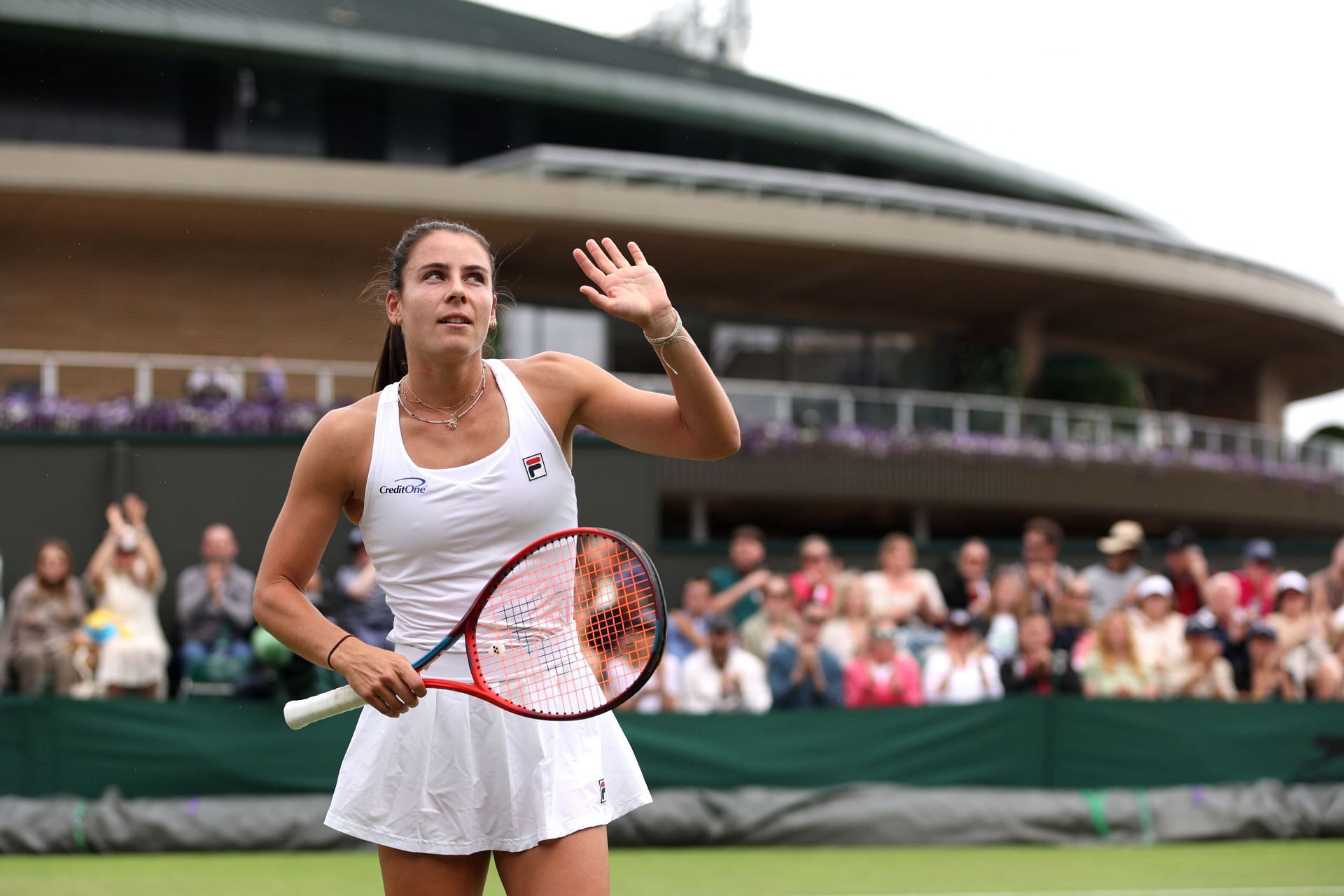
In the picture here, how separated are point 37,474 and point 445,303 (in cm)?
1077

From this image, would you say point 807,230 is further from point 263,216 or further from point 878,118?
point 878,118

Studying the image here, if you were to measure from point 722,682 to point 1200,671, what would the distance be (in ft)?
10.4

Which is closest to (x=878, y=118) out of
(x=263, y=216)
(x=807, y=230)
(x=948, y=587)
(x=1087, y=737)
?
(x=807, y=230)

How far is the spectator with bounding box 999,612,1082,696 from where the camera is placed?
10.1 m

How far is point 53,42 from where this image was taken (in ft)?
74.1

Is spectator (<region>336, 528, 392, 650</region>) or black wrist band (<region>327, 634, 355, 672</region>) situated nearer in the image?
black wrist band (<region>327, 634, 355, 672</region>)

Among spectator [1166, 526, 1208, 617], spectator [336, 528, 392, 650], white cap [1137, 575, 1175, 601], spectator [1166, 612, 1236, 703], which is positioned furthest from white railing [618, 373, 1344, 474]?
spectator [336, 528, 392, 650]

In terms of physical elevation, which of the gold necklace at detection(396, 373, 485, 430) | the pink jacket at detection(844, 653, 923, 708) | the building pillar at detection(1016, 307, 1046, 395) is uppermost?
the building pillar at detection(1016, 307, 1046, 395)

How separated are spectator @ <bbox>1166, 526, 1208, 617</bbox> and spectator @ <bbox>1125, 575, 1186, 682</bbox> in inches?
43.8

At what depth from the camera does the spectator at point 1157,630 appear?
10258mm

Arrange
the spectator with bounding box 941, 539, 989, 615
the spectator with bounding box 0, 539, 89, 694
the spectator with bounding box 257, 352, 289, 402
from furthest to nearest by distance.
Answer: the spectator with bounding box 257, 352, 289, 402
the spectator with bounding box 941, 539, 989, 615
the spectator with bounding box 0, 539, 89, 694

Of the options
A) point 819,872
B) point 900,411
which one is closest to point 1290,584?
point 819,872

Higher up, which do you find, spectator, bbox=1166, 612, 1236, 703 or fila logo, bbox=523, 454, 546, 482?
fila logo, bbox=523, 454, 546, 482

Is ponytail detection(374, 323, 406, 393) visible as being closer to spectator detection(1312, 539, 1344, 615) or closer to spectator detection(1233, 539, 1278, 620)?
spectator detection(1312, 539, 1344, 615)
